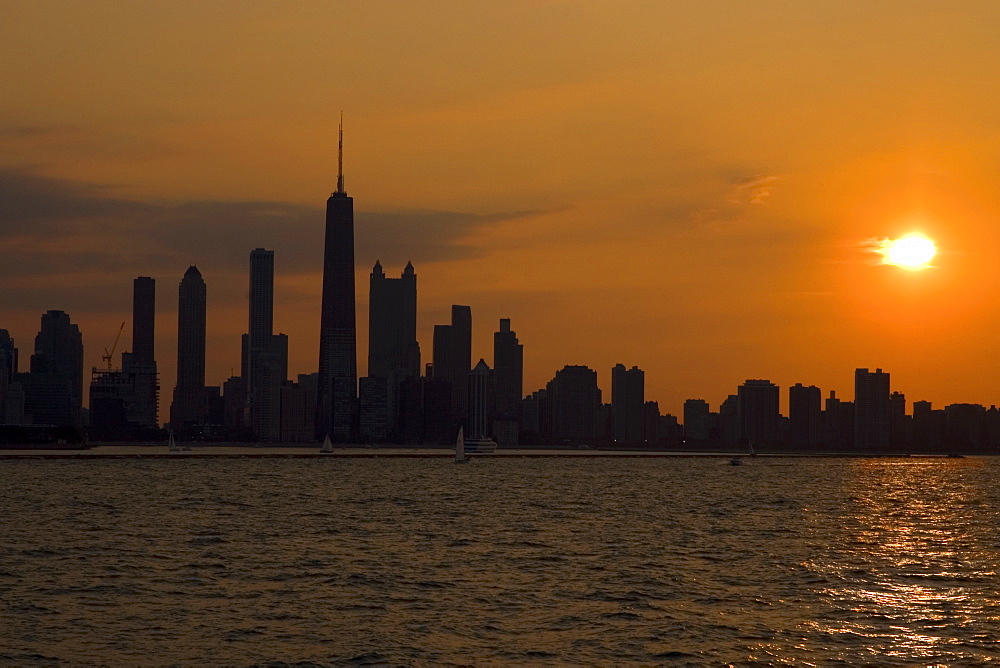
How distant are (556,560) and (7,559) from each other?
3329cm

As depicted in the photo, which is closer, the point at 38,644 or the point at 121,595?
the point at 38,644

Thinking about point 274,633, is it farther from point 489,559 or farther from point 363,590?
point 489,559

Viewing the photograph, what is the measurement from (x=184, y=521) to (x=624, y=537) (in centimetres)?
3871

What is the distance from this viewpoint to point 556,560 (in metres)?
77.1

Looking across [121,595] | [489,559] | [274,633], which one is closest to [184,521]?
[489,559]

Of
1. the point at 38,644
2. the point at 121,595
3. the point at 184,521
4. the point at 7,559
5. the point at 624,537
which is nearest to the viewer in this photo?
the point at 38,644

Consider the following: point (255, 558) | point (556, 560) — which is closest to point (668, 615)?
point (556, 560)

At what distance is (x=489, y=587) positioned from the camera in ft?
210

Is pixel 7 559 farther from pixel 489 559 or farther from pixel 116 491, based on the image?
pixel 116 491

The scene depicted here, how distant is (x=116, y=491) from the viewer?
16475 cm

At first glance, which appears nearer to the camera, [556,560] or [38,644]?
[38,644]

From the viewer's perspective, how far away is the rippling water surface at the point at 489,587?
47281 mm

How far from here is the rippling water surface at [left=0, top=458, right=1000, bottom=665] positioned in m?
47.3

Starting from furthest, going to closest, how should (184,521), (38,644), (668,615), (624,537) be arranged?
(184,521), (624,537), (668,615), (38,644)
